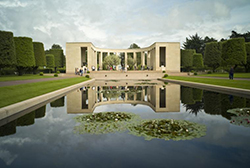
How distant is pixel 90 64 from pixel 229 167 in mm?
40552

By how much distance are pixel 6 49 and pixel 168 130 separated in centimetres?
2821

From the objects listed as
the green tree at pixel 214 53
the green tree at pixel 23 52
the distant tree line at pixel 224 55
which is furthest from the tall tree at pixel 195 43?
the green tree at pixel 23 52

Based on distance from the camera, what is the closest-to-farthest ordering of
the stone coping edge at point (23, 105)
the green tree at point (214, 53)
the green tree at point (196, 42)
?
the stone coping edge at point (23, 105), the green tree at point (214, 53), the green tree at point (196, 42)

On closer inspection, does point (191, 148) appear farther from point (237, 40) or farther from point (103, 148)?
point (237, 40)

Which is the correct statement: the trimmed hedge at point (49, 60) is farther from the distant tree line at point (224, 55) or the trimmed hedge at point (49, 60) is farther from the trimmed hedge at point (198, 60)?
the trimmed hedge at point (198, 60)

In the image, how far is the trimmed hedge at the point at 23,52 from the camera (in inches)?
1151

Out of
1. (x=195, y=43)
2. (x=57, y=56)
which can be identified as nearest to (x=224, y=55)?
(x=195, y=43)

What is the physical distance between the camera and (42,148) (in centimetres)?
363

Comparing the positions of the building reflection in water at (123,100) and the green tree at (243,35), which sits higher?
the green tree at (243,35)

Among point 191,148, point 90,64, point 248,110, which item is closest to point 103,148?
point 191,148

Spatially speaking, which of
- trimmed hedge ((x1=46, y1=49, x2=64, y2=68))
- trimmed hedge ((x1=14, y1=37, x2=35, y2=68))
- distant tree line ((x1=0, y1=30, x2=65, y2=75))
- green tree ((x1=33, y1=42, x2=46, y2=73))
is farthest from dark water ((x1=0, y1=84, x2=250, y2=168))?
trimmed hedge ((x1=46, y1=49, x2=64, y2=68))

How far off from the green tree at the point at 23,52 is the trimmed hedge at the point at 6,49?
3.19 m

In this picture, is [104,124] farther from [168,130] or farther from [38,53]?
[38,53]

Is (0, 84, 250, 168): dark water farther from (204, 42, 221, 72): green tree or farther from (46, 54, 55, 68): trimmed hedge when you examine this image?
(46, 54, 55, 68): trimmed hedge
